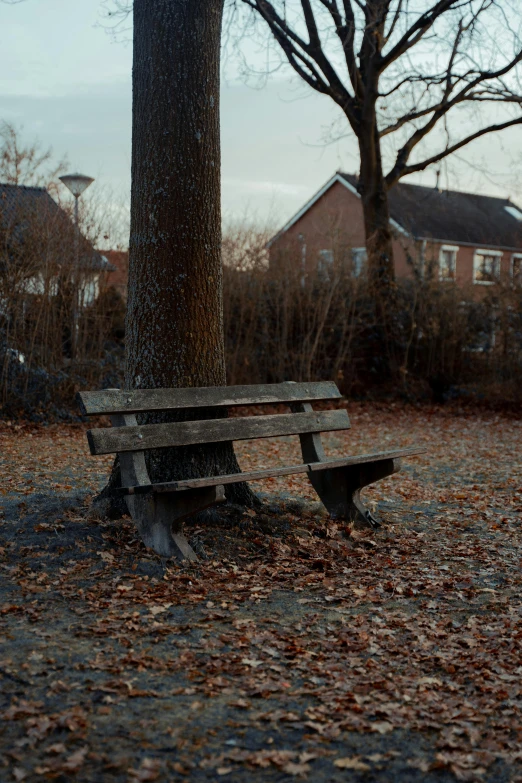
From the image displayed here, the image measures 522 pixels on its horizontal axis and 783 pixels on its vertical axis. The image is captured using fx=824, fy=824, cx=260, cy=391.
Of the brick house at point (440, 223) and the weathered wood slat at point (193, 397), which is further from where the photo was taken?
the brick house at point (440, 223)

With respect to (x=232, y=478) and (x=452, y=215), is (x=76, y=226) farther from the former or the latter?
(x=452, y=215)

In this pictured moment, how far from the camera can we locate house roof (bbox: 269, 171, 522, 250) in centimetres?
3403

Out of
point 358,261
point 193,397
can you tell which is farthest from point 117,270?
point 193,397

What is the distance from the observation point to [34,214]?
1192cm

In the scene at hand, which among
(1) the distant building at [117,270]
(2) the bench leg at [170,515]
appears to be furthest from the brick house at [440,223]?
(2) the bench leg at [170,515]

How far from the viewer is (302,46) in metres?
16.8

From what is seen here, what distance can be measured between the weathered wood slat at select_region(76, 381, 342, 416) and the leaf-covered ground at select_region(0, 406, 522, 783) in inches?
31.7

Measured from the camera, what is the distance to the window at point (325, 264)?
15367 millimetres

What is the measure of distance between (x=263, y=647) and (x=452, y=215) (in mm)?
35803

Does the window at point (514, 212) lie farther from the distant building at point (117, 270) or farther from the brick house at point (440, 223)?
the distant building at point (117, 270)

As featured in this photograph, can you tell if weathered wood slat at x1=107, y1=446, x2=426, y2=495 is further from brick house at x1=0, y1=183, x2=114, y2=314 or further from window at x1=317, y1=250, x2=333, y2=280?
window at x1=317, y1=250, x2=333, y2=280

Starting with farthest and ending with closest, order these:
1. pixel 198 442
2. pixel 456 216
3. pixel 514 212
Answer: pixel 514 212
pixel 456 216
pixel 198 442

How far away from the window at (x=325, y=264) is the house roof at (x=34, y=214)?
439 cm

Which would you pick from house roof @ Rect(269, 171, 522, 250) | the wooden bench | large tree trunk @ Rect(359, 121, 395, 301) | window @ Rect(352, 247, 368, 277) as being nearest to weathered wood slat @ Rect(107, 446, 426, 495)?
the wooden bench
